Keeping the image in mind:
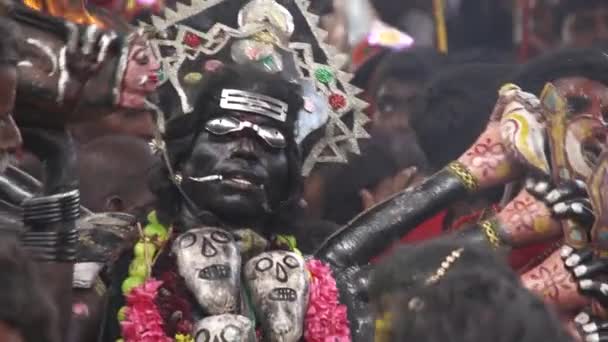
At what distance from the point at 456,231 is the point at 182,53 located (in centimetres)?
107

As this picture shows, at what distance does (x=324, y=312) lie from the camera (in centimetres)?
442

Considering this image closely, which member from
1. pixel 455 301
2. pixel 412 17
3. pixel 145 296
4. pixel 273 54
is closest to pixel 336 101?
pixel 273 54

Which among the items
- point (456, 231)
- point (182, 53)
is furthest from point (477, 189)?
point (182, 53)

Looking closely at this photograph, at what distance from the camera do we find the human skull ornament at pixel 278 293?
4.29m

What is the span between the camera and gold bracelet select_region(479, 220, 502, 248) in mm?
4969

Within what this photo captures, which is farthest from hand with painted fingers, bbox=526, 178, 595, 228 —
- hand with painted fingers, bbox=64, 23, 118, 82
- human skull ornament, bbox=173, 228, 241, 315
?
hand with painted fingers, bbox=64, 23, 118, 82

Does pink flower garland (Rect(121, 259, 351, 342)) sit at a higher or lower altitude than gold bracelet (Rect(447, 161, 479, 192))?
higher

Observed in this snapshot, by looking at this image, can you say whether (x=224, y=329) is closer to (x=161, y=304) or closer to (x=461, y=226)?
(x=161, y=304)

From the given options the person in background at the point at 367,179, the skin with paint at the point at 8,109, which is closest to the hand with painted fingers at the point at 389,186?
the person in background at the point at 367,179

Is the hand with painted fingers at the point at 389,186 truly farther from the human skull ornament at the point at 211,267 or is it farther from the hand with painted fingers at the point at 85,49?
the hand with painted fingers at the point at 85,49

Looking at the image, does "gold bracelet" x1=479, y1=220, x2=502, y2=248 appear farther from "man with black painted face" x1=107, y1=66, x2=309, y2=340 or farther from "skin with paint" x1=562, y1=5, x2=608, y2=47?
"skin with paint" x1=562, y1=5, x2=608, y2=47

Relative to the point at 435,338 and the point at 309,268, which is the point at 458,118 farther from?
the point at 435,338

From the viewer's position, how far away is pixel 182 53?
4.82 metres

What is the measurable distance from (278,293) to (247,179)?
347 mm
